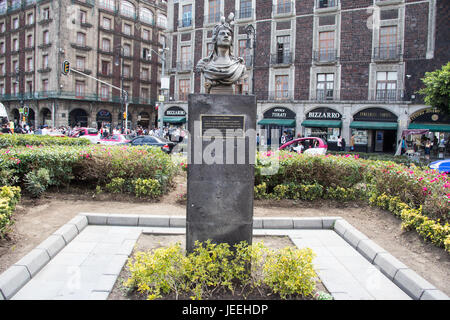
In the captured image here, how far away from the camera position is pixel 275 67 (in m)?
31.2

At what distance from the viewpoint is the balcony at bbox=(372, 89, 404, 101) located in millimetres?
27406

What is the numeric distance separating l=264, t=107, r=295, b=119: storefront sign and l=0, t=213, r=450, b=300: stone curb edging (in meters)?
24.3

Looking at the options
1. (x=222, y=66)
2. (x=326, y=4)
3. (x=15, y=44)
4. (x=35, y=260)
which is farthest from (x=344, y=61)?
(x=15, y=44)

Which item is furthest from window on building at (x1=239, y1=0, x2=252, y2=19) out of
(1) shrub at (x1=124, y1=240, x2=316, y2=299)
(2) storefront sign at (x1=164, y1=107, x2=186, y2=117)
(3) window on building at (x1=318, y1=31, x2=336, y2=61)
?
(1) shrub at (x1=124, y1=240, x2=316, y2=299)

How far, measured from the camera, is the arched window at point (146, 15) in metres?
49.7

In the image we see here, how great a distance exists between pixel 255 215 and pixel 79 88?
136 feet

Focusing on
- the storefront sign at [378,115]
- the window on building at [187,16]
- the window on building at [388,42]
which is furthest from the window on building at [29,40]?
the window on building at [388,42]

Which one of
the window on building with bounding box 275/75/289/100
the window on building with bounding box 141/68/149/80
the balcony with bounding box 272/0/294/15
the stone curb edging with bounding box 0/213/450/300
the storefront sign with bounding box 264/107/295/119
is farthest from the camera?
the window on building with bounding box 141/68/149/80

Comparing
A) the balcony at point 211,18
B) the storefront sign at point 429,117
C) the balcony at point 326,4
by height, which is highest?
the balcony at point 211,18

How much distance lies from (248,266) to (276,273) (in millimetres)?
574

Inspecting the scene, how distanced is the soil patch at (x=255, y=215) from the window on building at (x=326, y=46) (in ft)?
76.5

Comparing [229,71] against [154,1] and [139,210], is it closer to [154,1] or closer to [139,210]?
[139,210]

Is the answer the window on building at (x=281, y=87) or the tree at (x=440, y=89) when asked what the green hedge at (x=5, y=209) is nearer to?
the tree at (x=440, y=89)

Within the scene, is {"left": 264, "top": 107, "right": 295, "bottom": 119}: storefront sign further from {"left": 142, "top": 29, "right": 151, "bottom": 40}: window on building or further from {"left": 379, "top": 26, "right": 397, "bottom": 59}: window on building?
{"left": 142, "top": 29, "right": 151, "bottom": 40}: window on building
